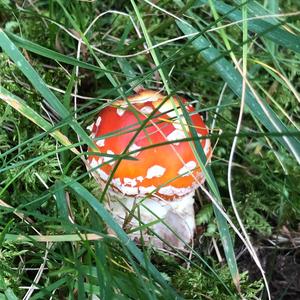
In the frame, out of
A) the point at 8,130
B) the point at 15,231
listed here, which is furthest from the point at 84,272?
the point at 8,130

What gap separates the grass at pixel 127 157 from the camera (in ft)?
4.35

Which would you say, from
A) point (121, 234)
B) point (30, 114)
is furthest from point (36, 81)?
point (121, 234)

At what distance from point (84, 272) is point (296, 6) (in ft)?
4.92

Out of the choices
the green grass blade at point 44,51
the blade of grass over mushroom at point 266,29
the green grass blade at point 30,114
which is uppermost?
the green grass blade at point 44,51

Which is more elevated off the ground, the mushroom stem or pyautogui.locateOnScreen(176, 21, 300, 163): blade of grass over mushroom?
pyautogui.locateOnScreen(176, 21, 300, 163): blade of grass over mushroom

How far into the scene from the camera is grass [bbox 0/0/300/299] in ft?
4.35

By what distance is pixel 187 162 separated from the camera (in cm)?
159

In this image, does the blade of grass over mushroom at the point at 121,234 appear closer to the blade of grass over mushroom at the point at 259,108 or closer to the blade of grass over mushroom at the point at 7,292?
the blade of grass over mushroom at the point at 7,292

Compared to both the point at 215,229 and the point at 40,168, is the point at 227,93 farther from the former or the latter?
the point at 40,168

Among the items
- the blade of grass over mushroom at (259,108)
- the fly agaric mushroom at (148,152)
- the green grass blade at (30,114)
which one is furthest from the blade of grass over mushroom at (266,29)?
the green grass blade at (30,114)

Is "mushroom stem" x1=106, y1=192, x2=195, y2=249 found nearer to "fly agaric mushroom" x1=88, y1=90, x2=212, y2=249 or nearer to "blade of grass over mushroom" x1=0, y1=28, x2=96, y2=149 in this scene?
"fly agaric mushroom" x1=88, y1=90, x2=212, y2=249

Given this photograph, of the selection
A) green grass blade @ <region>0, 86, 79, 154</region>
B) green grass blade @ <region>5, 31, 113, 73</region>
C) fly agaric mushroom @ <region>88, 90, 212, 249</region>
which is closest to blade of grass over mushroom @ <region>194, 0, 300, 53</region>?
fly agaric mushroom @ <region>88, 90, 212, 249</region>

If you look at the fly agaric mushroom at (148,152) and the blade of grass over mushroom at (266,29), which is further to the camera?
the fly agaric mushroom at (148,152)

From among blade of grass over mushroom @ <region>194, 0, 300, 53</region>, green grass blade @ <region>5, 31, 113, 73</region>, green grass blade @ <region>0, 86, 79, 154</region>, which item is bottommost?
blade of grass over mushroom @ <region>194, 0, 300, 53</region>
